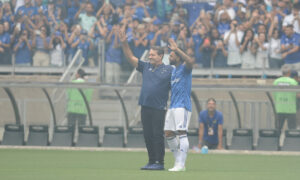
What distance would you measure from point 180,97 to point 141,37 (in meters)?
10.6

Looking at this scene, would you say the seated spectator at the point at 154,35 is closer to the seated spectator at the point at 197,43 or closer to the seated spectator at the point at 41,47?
the seated spectator at the point at 197,43

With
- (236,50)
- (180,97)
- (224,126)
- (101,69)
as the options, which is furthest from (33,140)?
(180,97)

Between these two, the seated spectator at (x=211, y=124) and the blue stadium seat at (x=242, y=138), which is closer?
the seated spectator at (x=211, y=124)

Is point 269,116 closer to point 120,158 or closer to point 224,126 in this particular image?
point 224,126

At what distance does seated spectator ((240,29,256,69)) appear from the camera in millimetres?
21016

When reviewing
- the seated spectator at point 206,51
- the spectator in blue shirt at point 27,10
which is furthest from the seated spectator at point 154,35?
the spectator in blue shirt at point 27,10

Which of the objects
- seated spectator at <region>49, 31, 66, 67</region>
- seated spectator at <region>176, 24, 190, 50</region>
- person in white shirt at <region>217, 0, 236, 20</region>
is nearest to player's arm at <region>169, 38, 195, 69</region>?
seated spectator at <region>176, 24, 190, 50</region>

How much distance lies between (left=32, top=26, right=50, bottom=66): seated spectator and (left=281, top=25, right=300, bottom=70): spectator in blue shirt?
691 centimetres

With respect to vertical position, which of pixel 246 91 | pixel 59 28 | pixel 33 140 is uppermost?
pixel 59 28

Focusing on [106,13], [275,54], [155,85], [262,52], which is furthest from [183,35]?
[155,85]

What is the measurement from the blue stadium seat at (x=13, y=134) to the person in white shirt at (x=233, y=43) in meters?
6.19

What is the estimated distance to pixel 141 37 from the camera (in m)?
21.9

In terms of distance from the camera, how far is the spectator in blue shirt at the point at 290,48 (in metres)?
20.8

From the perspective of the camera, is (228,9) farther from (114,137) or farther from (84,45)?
(114,137)
